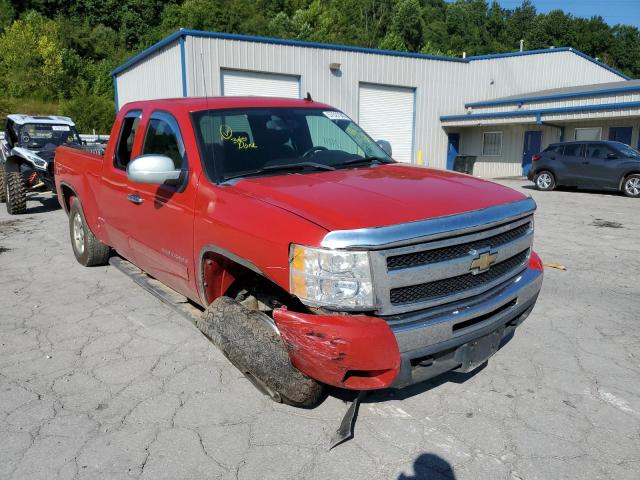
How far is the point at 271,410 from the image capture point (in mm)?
3141

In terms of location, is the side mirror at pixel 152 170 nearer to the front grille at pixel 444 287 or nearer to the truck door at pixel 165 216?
the truck door at pixel 165 216

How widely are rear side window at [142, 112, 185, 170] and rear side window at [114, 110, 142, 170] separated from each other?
31 cm

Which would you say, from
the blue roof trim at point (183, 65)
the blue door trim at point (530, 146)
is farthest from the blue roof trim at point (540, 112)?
the blue roof trim at point (183, 65)

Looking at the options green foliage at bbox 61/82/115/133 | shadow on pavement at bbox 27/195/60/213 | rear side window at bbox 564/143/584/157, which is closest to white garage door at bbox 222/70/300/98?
shadow on pavement at bbox 27/195/60/213

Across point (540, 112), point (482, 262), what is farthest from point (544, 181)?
point (482, 262)

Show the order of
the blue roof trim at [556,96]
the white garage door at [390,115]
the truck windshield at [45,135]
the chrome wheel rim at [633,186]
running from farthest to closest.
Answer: the white garage door at [390,115], the blue roof trim at [556,96], the chrome wheel rim at [633,186], the truck windshield at [45,135]

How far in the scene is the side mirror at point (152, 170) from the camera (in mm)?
3285

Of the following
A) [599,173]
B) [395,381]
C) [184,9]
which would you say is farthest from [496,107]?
[184,9]

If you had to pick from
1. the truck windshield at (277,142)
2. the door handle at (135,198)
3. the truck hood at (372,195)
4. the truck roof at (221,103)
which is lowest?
the door handle at (135,198)

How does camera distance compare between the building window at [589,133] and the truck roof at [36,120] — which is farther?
the building window at [589,133]

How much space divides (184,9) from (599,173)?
6613cm

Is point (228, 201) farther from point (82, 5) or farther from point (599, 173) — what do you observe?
point (82, 5)

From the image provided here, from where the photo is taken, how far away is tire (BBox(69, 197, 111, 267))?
19.4 ft

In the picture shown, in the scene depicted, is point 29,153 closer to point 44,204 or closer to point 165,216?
point 44,204
